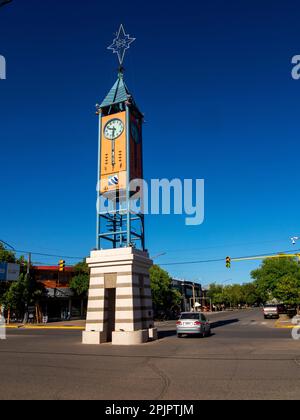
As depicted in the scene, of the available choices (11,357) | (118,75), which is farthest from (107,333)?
(118,75)

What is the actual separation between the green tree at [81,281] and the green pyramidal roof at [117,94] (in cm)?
3222

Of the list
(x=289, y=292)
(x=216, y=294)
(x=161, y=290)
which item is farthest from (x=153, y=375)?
(x=216, y=294)

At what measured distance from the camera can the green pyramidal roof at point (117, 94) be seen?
25391mm

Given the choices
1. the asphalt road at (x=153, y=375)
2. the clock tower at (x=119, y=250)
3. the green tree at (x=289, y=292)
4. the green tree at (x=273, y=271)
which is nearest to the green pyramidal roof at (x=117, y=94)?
the clock tower at (x=119, y=250)

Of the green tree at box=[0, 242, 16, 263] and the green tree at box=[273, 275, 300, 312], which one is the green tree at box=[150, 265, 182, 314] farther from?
the green tree at box=[0, 242, 16, 263]

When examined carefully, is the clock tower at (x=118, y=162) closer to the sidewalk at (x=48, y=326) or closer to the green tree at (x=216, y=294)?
the sidewalk at (x=48, y=326)

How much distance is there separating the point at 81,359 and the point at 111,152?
13.7 metres

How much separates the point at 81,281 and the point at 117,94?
33.5 meters

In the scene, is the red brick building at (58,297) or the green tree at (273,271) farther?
the green tree at (273,271)

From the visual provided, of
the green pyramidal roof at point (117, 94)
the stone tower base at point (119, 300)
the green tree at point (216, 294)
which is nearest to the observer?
the stone tower base at point (119, 300)

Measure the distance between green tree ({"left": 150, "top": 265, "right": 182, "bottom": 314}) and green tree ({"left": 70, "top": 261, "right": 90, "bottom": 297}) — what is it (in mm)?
9482

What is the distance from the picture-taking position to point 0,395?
8039 mm

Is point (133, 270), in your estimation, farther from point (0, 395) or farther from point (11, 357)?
point (0, 395)

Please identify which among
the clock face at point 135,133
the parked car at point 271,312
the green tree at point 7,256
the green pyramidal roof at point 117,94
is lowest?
the parked car at point 271,312
